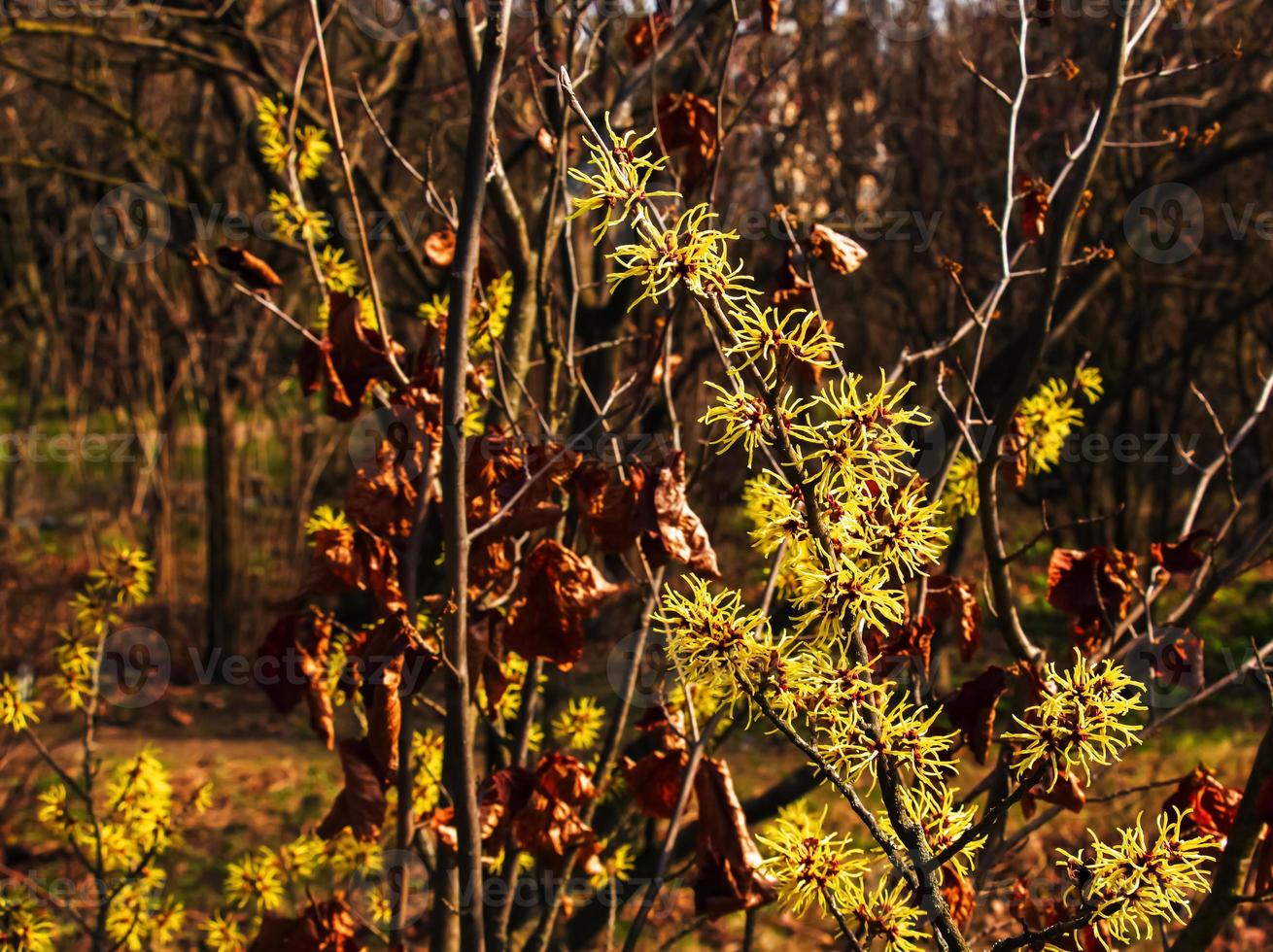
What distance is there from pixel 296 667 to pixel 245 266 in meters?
0.72

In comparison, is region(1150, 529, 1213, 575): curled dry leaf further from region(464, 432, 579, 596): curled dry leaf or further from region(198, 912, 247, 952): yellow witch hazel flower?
region(198, 912, 247, 952): yellow witch hazel flower

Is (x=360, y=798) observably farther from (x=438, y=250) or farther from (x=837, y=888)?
(x=438, y=250)

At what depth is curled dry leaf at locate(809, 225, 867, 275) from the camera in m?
2.16

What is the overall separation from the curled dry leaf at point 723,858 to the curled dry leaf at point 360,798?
557 mm

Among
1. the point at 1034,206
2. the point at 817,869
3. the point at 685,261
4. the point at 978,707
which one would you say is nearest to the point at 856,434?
the point at 685,261

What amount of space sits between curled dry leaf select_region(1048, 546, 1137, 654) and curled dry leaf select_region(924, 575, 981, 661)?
0.14m

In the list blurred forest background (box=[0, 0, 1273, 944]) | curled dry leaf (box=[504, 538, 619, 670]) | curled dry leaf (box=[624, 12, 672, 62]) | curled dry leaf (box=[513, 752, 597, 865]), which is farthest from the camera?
blurred forest background (box=[0, 0, 1273, 944])

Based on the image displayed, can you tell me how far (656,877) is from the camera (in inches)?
86.1

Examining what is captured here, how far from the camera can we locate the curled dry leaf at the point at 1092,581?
2.13 m

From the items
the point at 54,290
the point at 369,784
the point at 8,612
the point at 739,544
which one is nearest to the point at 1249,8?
the point at 739,544

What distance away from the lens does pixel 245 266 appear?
2131 mm

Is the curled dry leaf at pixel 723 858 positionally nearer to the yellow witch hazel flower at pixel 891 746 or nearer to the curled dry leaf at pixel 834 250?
the yellow witch hazel flower at pixel 891 746

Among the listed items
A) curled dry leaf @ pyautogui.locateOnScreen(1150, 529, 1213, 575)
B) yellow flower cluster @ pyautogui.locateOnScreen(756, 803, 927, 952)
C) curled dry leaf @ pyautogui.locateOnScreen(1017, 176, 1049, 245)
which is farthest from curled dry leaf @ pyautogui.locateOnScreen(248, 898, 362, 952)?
curled dry leaf @ pyautogui.locateOnScreen(1017, 176, 1049, 245)

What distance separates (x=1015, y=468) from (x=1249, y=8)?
252 inches
